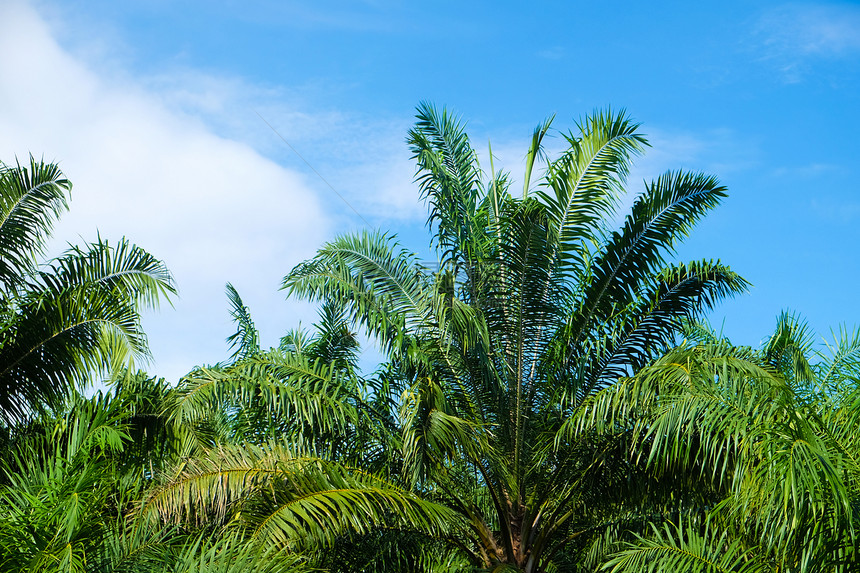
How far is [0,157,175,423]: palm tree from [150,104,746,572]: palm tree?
1.88 m

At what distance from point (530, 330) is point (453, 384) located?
44.0 inches

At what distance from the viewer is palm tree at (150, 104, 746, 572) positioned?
31.2 ft

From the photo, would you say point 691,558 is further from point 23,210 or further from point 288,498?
point 23,210

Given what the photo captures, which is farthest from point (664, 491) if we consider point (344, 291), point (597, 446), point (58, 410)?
point (58, 410)

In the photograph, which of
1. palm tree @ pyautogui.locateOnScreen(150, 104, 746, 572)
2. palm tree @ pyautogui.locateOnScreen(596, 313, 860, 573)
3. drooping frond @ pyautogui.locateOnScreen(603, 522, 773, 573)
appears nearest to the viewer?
palm tree @ pyautogui.locateOnScreen(596, 313, 860, 573)

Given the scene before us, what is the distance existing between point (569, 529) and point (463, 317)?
305 cm

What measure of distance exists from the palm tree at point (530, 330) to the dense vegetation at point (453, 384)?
3 centimetres

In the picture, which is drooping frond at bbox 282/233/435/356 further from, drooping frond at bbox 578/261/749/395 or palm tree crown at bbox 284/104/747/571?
drooping frond at bbox 578/261/749/395

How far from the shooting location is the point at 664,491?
9.03 meters

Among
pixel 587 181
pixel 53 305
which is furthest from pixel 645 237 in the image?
pixel 53 305

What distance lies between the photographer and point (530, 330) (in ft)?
33.0

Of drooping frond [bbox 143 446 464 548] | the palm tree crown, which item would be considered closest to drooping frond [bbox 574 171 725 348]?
the palm tree crown

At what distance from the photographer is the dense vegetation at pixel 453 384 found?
8.38m

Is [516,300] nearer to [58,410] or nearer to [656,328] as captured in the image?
[656,328]
